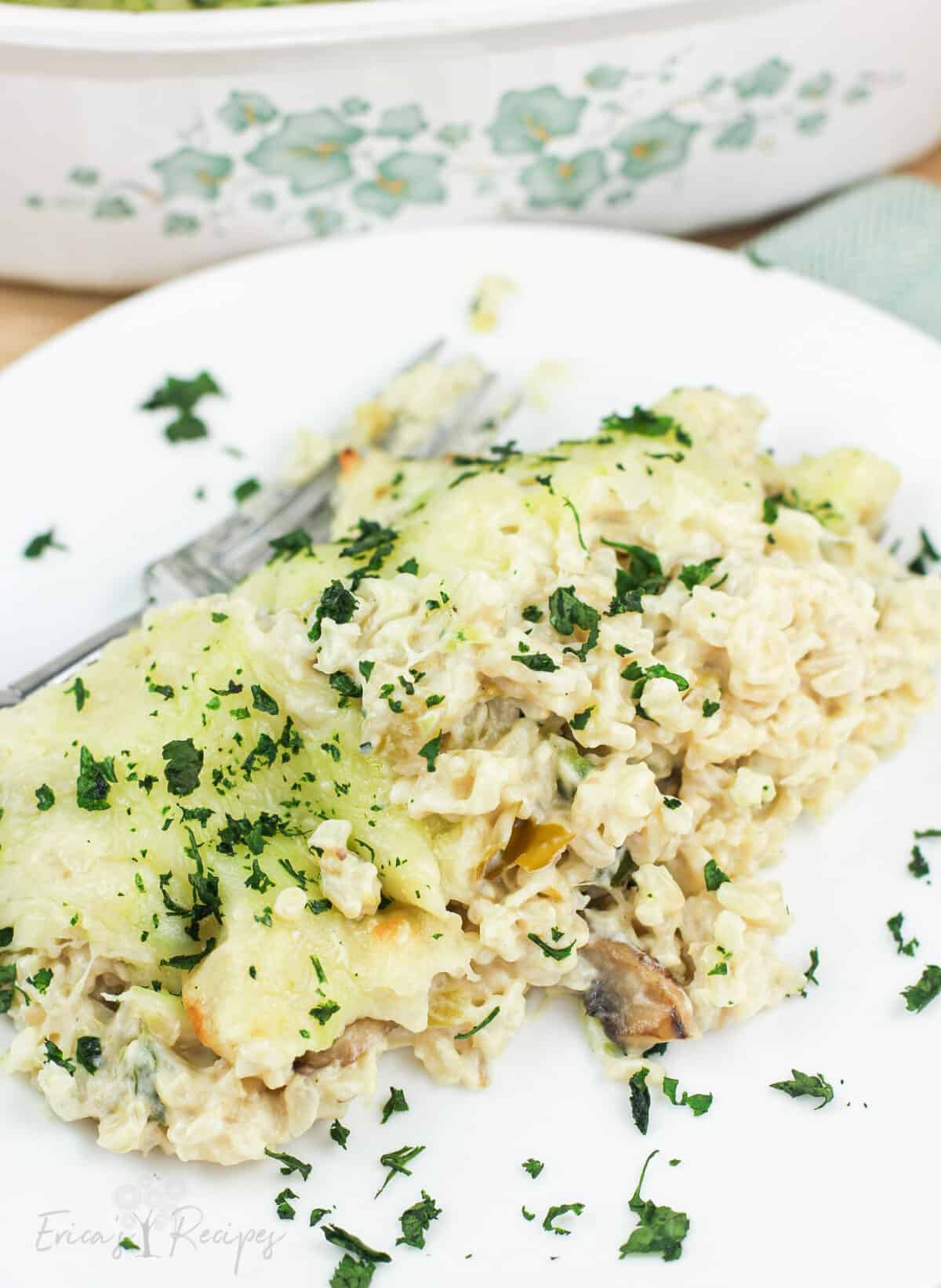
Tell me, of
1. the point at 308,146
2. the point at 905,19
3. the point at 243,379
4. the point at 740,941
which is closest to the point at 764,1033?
the point at 740,941

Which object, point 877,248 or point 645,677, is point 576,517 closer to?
point 645,677

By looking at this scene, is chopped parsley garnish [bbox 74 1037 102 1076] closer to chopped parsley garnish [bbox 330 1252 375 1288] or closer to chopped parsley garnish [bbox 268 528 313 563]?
chopped parsley garnish [bbox 330 1252 375 1288]

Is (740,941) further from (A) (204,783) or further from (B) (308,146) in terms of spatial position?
(B) (308,146)

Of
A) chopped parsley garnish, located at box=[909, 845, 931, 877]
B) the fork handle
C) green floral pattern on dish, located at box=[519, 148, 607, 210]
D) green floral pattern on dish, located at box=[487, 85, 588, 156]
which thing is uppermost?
green floral pattern on dish, located at box=[487, 85, 588, 156]

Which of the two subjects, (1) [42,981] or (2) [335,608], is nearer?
(1) [42,981]

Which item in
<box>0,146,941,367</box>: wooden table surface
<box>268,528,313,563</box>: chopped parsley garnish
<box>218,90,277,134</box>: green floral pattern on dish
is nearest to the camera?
<box>268,528,313,563</box>: chopped parsley garnish

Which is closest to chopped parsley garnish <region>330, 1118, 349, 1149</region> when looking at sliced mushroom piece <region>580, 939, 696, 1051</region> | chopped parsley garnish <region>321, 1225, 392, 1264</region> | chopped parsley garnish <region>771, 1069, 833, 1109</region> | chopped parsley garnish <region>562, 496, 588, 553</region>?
chopped parsley garnish <region>321, 1225, 392, 1264</region>

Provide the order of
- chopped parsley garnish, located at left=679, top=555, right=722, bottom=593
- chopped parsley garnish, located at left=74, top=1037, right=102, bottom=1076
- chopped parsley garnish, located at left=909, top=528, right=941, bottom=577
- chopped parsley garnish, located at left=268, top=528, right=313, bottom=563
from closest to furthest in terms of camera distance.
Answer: chopped parsley garnish, located at left=74, top=1037, right=102, bottom=1076, chopped parsley garnish, located at left=679, top=555, right=722, bottom=593, chopped parsley garnish, located at left=268, top=528, right=313, bottom=563, chopped parsley garnish, located at left=909, top=528, right=941, bottom=577

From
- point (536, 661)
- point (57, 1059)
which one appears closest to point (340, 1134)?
point (57, 1059)
